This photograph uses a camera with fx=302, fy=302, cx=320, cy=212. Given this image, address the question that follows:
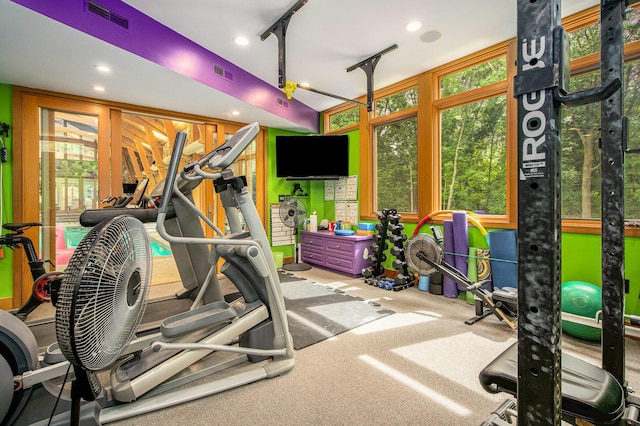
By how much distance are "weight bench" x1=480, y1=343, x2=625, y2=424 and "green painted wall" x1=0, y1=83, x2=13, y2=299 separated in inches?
191

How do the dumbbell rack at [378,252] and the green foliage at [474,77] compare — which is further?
the dumbbell rack at [378,252]

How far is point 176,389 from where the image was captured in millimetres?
1937

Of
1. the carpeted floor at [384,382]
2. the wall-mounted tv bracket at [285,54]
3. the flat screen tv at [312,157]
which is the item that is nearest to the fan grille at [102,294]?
the carpeted floor at [384,382]

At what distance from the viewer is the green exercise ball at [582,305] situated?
2.41 meters

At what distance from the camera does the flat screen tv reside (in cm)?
524

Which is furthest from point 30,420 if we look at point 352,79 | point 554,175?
point 352,79

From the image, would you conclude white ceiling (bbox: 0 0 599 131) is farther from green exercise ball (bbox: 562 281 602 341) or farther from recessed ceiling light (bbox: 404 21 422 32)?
green exercise ball (bbox: 562 281 602 341)

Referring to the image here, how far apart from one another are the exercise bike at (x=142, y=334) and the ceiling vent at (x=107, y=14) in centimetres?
150

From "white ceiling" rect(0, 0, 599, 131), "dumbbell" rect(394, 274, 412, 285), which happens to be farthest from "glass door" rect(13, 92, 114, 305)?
"dumbbell" rect(394, 274, 412, 285)

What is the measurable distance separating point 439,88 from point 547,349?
4.06 metres

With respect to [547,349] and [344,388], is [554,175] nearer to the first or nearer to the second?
[547,349]

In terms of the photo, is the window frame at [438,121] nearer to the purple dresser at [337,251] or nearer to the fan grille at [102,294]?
the purple dresser at [337,251]

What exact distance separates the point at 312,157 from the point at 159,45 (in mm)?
2824

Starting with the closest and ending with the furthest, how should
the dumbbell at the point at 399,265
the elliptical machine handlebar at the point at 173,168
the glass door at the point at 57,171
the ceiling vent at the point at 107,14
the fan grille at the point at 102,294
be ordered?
the fan grille at the point at 102,294 < the elliptical machine handlebar at the point at 173,168 < the ceiling vent at the point at 107,14 < the glass door at the point at 57,171 < the dumbbell at the point at 399,265
